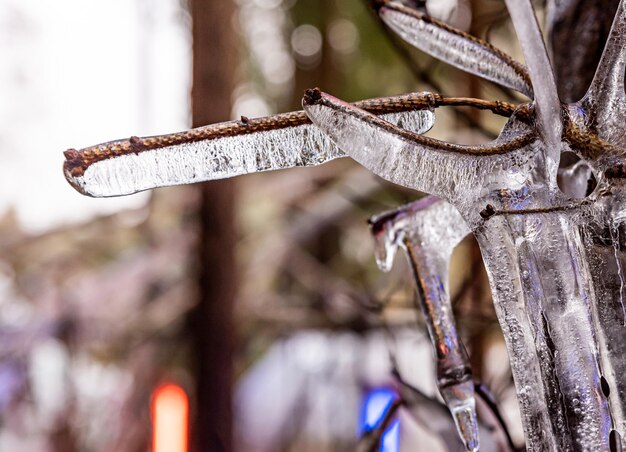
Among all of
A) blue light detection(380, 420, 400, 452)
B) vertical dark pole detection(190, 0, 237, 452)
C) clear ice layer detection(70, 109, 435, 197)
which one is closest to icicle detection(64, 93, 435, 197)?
clear ice layer detection(70, 109, 435, 197)

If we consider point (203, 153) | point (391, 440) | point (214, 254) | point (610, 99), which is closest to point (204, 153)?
point (203, 153)

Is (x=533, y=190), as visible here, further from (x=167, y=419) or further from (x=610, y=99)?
(x=167, y=419)

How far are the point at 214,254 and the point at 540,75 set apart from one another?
164 cm

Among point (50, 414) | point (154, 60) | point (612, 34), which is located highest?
point (154, 60)

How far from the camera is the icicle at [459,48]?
47cm

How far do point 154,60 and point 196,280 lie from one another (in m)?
1.19

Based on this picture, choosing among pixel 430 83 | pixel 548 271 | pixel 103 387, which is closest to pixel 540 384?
pixel 548 271

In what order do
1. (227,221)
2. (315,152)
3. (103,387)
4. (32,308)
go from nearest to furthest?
(315,152), (227,221), (32,308), (103,387)

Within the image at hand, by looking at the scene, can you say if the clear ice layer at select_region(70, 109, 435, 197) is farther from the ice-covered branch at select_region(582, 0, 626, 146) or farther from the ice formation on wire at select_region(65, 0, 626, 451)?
the ice-covered branch at select_region(582, 0, 626, 146)

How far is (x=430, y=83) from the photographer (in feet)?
2.62

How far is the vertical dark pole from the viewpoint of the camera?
1851 millimetres

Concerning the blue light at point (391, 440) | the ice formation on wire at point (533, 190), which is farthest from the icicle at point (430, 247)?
the blue light at point (391, 440)

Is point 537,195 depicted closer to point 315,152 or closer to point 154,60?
point 315,152

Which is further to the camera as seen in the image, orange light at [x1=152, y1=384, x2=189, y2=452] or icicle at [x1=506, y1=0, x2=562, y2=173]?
orange light at [x1=152, y1=384, x2=189, y2=452]
